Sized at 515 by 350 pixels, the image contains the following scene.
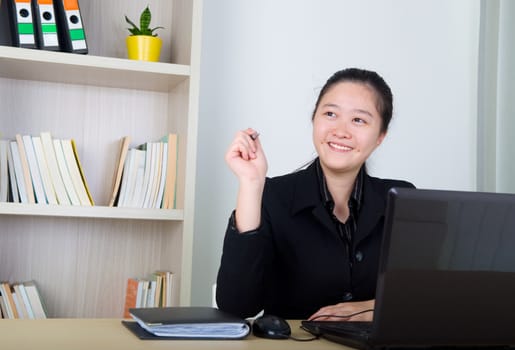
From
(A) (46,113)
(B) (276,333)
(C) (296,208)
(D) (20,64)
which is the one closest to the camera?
(B) (276,333)

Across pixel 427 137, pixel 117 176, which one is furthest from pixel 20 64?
pixel 427 137

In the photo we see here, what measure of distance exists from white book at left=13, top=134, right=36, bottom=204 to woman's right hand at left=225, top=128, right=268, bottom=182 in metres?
1.18

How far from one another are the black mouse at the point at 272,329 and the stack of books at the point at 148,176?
56.3 inches

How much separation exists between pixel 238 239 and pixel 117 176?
1.17 m

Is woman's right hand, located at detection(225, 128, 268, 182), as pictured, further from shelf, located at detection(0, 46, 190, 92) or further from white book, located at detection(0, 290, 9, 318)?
white book, located at detection(0, 290, 9, 318)

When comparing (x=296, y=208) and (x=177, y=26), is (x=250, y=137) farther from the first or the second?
(x=177, y=26)

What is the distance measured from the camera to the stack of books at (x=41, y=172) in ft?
8.21

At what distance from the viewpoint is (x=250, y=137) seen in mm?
1556

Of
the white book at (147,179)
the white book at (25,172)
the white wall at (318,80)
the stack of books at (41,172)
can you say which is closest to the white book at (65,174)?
the stack of books at (41,172)

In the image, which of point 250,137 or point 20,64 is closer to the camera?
point 250,137

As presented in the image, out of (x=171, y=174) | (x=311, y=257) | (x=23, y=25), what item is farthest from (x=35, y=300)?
(x=311, y=257)

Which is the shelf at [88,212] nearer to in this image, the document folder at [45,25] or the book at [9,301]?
the book at [9,301]

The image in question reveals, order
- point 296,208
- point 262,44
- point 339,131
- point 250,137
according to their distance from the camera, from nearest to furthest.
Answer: point 250,137, point 296,208, point 339,131, point 262,44

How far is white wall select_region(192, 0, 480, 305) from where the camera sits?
304 centimetres
